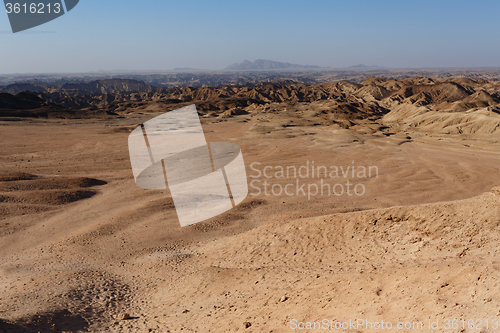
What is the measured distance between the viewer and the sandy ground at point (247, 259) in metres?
5.45

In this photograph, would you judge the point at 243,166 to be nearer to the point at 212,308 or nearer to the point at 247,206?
the point at 247,206

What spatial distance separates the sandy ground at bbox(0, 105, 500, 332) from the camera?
545cm

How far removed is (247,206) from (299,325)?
378 inches

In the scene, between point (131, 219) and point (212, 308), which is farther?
point (131, 219)

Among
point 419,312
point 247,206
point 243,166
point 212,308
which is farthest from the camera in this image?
point 243,166

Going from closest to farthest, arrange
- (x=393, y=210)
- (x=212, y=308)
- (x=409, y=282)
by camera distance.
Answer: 1. (x=409, y=282)
2. (x=212, y=308)
3. (x=393, y=210)

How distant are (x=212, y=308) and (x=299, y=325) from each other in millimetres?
2233

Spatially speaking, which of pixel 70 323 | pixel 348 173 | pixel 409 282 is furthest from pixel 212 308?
pixel 348 173

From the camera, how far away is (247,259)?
9.17 metres

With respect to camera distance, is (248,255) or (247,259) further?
(248,255)

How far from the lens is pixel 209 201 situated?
15.1 metres

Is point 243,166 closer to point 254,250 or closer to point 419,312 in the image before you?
point 254,250

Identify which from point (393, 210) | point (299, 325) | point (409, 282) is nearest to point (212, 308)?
point (299, 325)

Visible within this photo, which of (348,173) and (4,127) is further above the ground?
(4,127)
